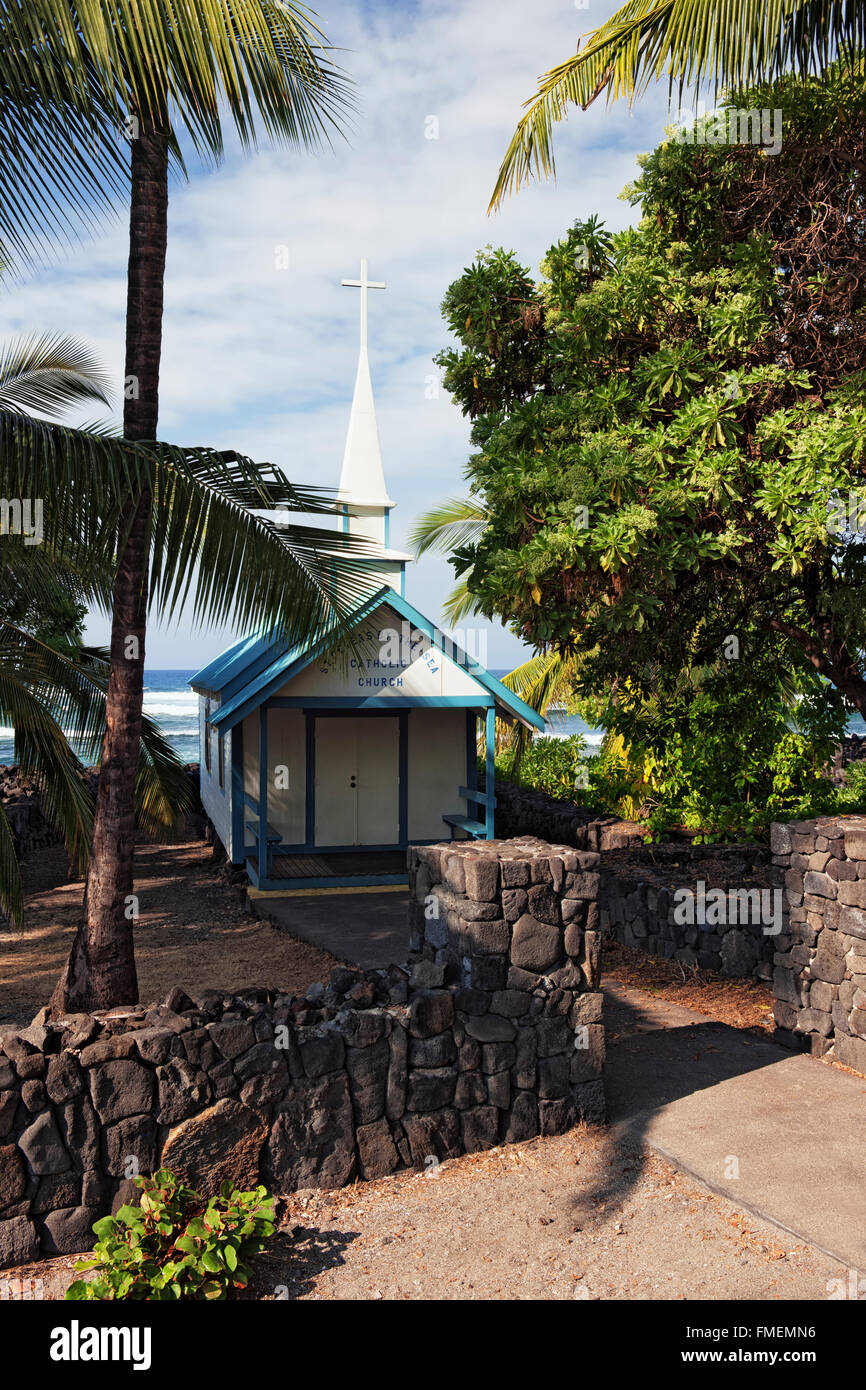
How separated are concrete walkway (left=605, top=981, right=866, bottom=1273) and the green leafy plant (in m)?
2.58

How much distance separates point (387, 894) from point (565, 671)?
7.00 metres

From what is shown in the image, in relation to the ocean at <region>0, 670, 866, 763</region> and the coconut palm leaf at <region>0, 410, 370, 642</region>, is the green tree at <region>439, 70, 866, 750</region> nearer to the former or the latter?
the coconut palm leaf at <region>0, 410, 370, 642</region>

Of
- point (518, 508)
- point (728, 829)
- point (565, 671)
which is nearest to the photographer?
point (518, 508)

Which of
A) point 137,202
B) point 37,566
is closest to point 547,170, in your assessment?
point 137,202

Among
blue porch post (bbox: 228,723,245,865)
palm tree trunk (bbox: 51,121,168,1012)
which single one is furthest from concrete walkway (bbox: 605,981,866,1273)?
blue porch post (bbox: 228,723,245,865)

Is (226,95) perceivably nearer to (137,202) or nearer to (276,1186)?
(137,202)

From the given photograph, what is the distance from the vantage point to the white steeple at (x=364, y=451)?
49.5 ft

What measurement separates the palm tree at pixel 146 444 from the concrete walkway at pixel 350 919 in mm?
3566

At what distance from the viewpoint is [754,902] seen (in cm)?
985

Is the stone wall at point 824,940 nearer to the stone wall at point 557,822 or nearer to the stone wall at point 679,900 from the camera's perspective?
the stone wall at point 679,900

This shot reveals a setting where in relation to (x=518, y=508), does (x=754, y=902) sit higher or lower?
lower

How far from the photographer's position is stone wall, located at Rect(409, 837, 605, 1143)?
6.08 m

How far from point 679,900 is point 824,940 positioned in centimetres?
283

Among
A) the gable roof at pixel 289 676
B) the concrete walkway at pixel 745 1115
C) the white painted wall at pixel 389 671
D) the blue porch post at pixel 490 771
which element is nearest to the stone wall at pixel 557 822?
the blue porch post at pixel 490 771
